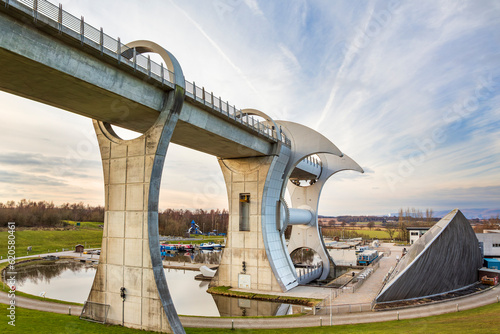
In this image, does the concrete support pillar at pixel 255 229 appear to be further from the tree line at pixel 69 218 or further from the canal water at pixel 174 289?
the tree line at pixel 69 218

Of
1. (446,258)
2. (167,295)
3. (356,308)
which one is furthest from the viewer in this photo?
(446,258)

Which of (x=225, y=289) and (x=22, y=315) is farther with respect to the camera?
(x=225, y=289)

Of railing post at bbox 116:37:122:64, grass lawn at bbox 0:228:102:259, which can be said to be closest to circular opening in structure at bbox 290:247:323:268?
railing post at bbox 116:37:122:64

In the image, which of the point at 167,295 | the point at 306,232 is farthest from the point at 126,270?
the point at 306,232

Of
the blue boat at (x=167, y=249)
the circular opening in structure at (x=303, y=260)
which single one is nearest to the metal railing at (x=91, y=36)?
the circular opening in structure at (x=303, y=260)

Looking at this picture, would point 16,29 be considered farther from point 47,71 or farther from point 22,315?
point 22,315

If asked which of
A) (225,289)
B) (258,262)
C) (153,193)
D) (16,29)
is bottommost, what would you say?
(225,289)
